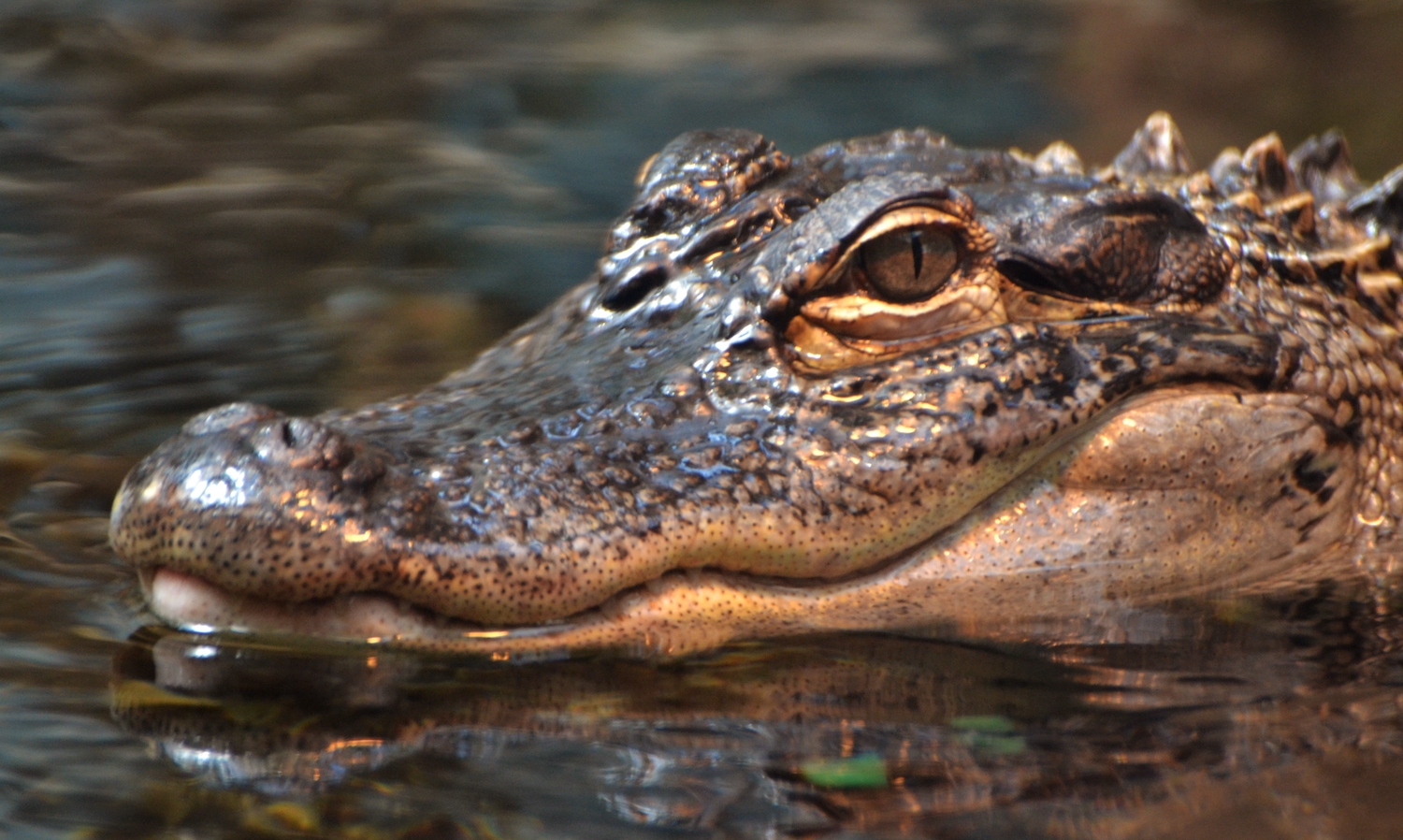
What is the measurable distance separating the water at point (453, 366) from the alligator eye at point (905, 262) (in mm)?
803

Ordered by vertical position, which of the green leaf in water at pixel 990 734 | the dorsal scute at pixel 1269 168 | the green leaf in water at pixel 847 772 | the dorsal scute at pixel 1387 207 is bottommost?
the green leaf in water at pixel 847 772

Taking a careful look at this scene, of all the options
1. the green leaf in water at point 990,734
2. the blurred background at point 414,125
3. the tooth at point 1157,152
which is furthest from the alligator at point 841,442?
the blurred background at point 414,125

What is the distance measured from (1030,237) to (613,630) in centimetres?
135

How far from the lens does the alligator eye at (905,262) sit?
327cm

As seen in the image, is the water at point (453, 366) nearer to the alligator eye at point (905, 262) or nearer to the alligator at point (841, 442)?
the alligator at point (841, 442)

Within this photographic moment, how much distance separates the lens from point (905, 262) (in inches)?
129

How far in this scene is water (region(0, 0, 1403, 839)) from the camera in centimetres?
239

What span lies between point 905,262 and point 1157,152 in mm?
1758

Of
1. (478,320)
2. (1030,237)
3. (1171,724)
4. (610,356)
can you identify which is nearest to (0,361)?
(478,320)

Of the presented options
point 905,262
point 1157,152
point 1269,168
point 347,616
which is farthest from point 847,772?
point 1157,152

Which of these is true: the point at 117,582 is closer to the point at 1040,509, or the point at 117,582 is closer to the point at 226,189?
the point at 1040,509

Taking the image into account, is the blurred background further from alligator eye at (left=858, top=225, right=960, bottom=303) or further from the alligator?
alligator eye at (left=858, top=225, right=960, bottom=303)

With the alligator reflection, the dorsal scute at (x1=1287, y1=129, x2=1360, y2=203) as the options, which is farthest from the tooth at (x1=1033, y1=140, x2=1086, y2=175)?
the alligator reflection

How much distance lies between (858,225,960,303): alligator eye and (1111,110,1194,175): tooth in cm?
149
